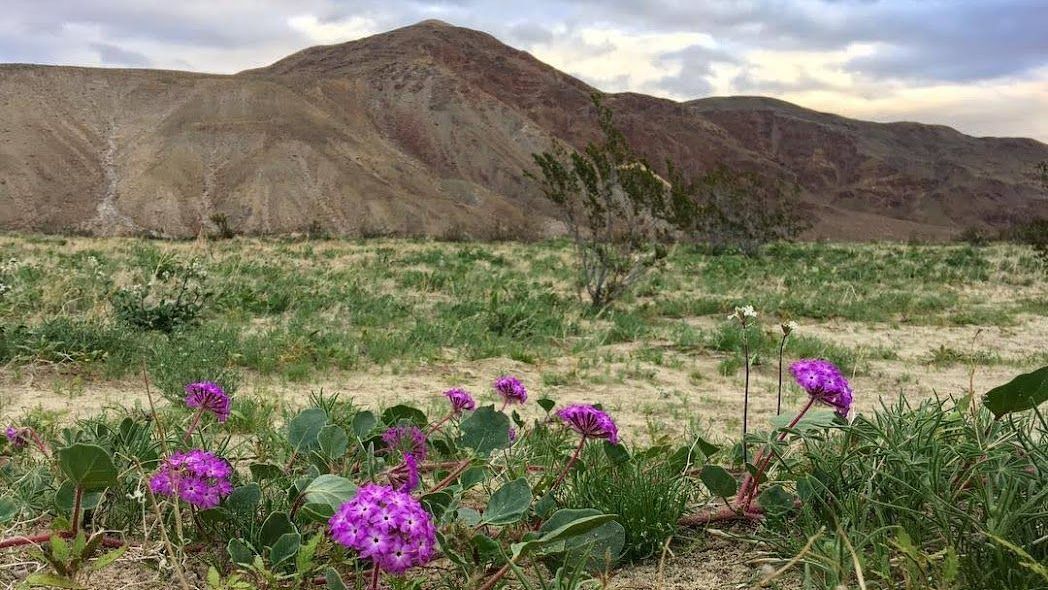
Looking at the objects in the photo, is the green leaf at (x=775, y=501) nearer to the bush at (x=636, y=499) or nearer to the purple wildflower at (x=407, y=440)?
the bush at (x=636, y=499)

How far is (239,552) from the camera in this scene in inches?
73.1

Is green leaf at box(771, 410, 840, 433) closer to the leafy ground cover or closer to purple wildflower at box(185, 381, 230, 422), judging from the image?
the leafy ground cover

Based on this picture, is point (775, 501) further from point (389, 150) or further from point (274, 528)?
point (389, 150)

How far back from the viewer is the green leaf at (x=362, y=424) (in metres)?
2.52

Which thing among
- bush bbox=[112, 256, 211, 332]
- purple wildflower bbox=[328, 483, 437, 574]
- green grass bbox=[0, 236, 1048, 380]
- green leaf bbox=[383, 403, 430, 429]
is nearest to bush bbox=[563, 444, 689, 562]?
green leaf bbox=[383, 403, 430, 429]

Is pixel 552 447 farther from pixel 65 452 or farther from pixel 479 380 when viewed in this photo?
pixel 479 380

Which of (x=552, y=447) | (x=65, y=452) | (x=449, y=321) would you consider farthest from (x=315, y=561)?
(x=449, y=321)

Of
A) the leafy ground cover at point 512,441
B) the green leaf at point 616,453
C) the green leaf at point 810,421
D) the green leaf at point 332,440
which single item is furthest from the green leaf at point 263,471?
the green leaf at point 810,421

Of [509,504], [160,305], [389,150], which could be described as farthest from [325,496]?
[389,150]

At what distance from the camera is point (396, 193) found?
188 feet

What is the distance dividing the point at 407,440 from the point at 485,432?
0.89ft

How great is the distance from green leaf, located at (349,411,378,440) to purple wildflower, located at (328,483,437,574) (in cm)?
104

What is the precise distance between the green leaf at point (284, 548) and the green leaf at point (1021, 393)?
181 centimetres

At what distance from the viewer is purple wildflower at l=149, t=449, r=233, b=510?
6.36 feet
